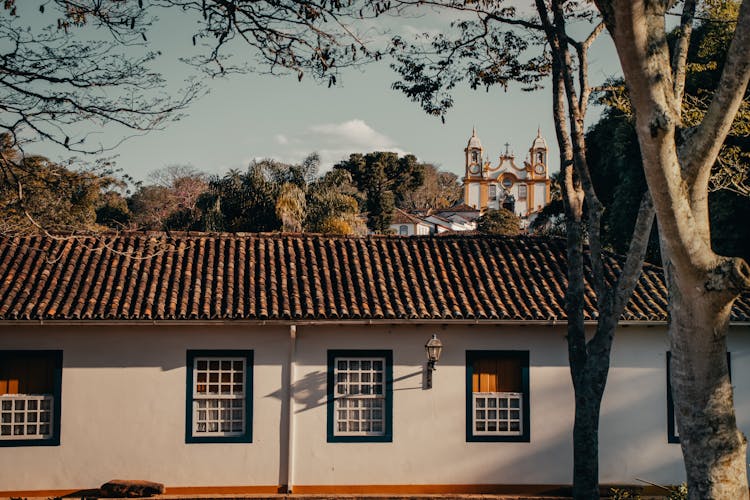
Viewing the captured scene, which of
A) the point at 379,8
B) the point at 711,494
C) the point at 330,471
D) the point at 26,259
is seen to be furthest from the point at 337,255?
the point at 711,494

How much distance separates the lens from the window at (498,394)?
1463 centimetres

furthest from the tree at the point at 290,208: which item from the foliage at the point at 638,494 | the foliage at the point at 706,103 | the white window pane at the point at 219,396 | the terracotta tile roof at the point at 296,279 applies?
the foliage at the point at 638,494

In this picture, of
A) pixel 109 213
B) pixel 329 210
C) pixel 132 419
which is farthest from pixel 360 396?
pixel 109 213

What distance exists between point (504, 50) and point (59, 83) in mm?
7794

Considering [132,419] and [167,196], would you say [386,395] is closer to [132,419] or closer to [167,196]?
[132,419]

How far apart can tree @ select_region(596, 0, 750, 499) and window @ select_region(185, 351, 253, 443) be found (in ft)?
28.2

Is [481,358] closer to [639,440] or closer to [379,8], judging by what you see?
[639,440]

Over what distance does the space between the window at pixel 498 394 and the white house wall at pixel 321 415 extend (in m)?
0.14

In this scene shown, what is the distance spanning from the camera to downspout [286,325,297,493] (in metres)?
14.2

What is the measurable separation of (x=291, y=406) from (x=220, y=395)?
1246 millimetres

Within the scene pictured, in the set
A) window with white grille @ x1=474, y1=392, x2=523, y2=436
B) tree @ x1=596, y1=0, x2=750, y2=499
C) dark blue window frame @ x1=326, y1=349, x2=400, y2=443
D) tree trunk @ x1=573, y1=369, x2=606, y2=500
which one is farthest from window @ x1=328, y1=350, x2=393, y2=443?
tree @ x1=596, y1=0, x2=750, y2=499

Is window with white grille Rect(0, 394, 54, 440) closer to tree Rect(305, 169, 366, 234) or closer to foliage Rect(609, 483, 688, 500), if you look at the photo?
foliage Rect(609, 483, 688, 500)

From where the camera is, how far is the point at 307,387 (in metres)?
14.4

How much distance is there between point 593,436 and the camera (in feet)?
41.6
